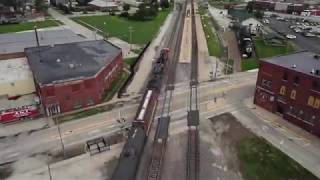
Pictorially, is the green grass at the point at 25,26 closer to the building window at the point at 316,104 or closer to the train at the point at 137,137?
the train at the point at 137,137

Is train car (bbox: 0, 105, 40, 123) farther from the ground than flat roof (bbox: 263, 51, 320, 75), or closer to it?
closer to it

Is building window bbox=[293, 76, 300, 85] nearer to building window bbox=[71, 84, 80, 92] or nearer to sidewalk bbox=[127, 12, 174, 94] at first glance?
sidewalk bbox=[127, 12, 174, 94]

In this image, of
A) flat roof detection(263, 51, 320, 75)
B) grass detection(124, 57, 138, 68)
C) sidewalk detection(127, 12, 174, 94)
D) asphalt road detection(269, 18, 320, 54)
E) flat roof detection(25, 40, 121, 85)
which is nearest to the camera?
flat roof detection(263, 51, 320, 75)

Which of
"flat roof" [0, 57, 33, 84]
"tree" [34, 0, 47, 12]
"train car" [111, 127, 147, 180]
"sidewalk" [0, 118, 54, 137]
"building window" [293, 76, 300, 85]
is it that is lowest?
"sidewalk" [0, 118, 54, 137]

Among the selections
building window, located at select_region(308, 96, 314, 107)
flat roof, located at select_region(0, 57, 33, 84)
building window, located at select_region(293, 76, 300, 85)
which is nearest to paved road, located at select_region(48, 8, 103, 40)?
flat roof, located at select_region(0, 57, 33, 84)

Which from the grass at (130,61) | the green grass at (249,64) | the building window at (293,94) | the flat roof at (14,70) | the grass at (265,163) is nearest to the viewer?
the grass at (265,163)

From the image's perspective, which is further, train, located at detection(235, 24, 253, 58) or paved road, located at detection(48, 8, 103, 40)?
paved road, located at detection(48, 8, 103, 40)

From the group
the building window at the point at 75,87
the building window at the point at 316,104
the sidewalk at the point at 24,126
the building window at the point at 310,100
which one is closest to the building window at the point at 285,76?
the building window at the point at 310,100

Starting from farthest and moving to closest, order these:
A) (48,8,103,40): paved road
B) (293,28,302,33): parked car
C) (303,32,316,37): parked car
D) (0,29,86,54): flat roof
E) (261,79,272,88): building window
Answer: (293,28,302,33): parked car → (303,32,316,37): parked car → (48,8,103,40): paved road → (0,29,86,54): flat roof → (261,79,272,88): building window
